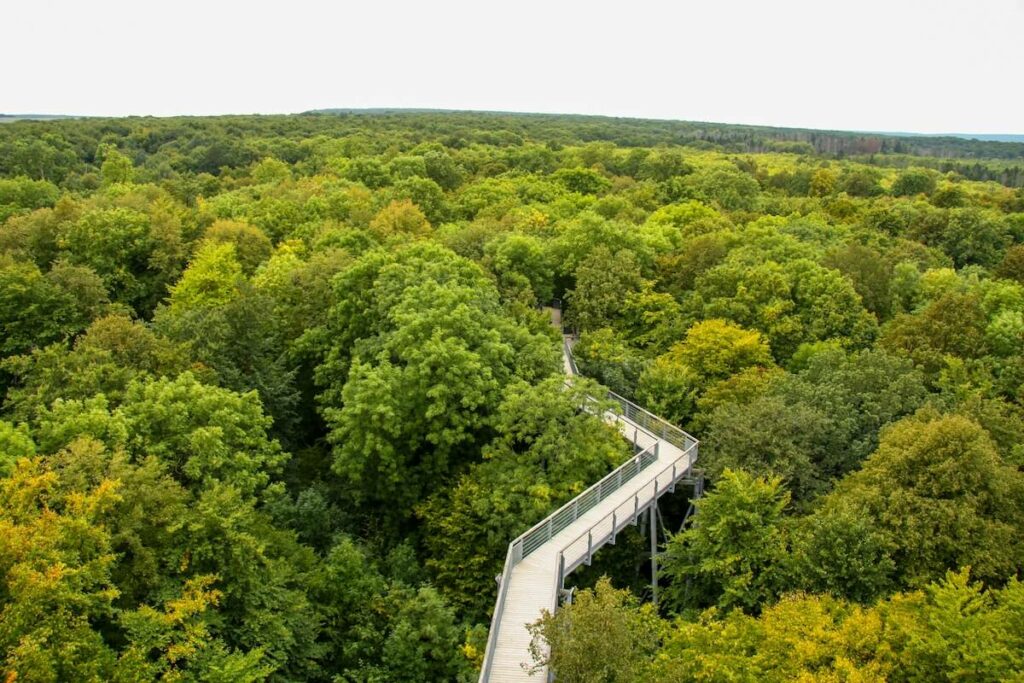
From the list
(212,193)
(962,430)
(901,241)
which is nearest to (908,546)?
(962,430)

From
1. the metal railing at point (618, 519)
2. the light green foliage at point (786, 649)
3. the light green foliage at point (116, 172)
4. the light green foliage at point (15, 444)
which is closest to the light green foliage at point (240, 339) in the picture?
the light green foliage at point (15, 444)

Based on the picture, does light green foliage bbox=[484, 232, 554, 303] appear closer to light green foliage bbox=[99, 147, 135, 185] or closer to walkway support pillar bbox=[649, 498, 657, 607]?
walkway support pillar bbox=[649, 498, 657, 607]

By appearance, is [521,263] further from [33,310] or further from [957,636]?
[957,636]

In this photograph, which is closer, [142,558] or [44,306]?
[142,558]

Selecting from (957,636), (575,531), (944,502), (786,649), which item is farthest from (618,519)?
(957,636)

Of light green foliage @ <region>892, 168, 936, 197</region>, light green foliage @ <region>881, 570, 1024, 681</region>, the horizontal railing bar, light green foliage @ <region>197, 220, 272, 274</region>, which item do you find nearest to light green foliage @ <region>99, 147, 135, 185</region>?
light green foliage @ <region>197, 220, 272, 274</region>

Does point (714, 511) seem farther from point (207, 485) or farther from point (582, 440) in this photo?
point (207, 485)
